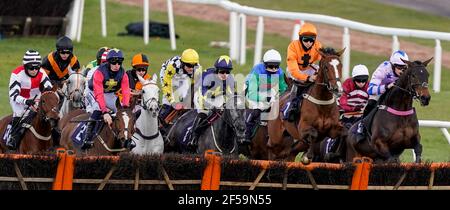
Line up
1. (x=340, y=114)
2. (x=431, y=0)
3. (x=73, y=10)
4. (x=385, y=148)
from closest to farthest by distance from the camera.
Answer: (x=385, y=148) → (x=340, y=114) → (x=73, y=10) → (x=431, y=0)

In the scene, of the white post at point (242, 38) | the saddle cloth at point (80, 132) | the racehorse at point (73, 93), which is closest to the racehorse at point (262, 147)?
the saddle cloth at point (80, 132)

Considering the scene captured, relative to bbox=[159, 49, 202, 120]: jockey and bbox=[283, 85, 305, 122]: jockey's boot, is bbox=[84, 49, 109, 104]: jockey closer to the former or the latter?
bbox=[159, 49, 202, 120]: jockey

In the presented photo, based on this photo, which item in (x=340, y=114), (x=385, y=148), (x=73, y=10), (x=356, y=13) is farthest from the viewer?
(x=356, y=13)

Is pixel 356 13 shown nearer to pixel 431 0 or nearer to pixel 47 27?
pixel 431 0

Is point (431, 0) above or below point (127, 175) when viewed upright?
above

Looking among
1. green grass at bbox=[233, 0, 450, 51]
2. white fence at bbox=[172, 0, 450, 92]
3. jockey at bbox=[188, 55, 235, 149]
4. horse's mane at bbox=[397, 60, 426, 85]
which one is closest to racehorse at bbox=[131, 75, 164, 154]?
jockey at bbox=[188, 55, 235, 149]

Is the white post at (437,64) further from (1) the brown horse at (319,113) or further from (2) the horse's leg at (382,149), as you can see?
(1) the brown horse at (319,113)

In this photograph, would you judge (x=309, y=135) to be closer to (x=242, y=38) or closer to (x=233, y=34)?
(x=242, y=38)

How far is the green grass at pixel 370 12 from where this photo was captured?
98.4 ft

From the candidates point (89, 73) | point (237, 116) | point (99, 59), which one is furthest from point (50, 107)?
point (237, 116)

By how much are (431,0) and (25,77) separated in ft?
50.0

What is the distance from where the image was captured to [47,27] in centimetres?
2617
